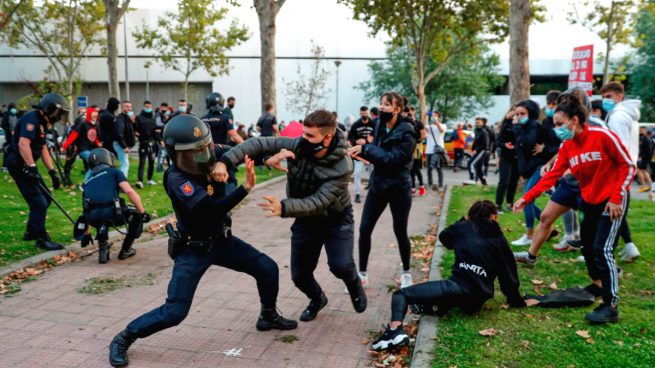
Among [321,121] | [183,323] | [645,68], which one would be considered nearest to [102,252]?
[183,323]

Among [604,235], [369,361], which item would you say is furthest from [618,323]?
[369,361]

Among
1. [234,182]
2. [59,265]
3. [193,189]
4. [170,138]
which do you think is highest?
[170,138]

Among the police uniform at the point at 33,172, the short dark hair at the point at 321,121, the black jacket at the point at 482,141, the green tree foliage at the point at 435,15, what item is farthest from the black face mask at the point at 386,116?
the green tree foliage at the point at 435,15

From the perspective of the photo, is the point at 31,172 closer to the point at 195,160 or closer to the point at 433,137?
the point at 195,160

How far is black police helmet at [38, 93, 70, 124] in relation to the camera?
267 inches

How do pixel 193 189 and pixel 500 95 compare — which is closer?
pixel 193 189

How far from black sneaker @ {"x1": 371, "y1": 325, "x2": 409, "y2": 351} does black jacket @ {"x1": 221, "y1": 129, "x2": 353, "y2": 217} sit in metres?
1.06

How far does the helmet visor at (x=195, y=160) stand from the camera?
150 inches

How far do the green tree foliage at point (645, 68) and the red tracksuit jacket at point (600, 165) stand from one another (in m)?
38.5

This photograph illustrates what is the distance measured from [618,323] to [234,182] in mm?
5066

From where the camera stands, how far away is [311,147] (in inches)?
165

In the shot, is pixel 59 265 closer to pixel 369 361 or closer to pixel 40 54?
pixel 369 361

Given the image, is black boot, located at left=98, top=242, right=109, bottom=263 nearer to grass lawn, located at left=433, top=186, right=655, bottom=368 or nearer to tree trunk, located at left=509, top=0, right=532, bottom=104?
grass lawn, located at left=433, top=186, right=655, bottom=368

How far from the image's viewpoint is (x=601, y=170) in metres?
4.76
